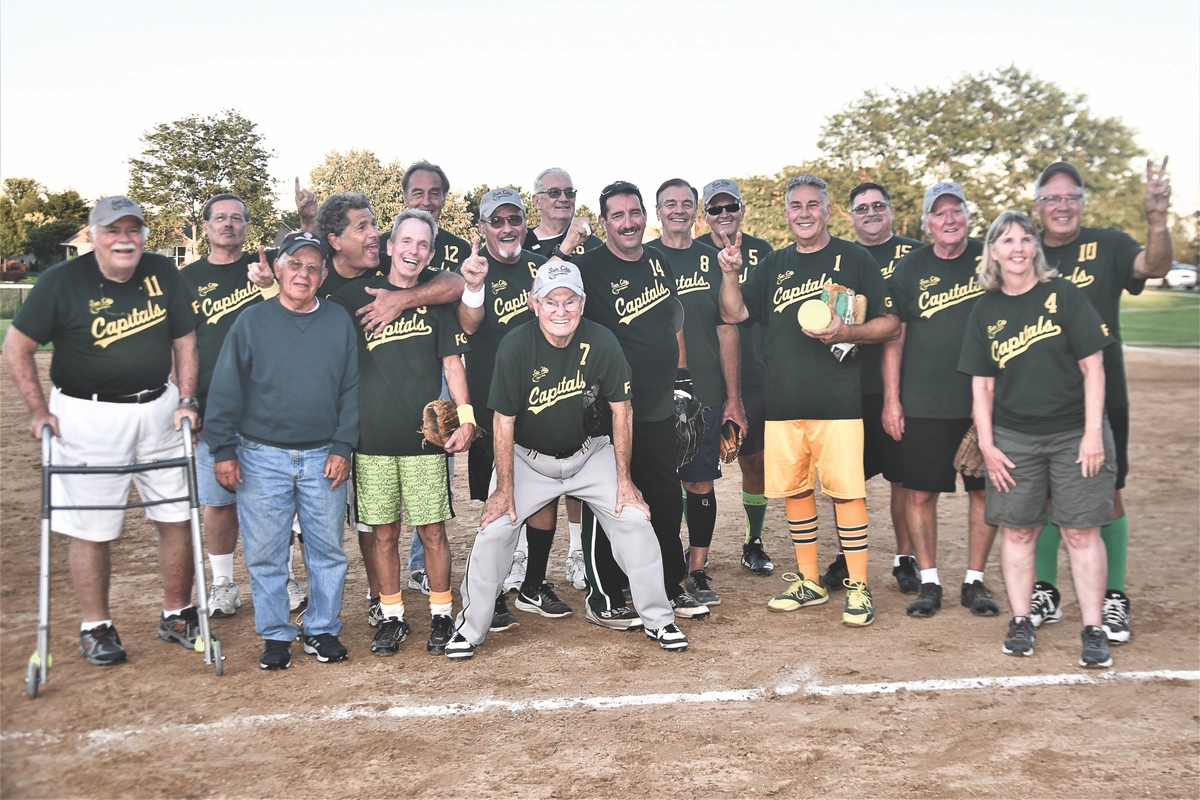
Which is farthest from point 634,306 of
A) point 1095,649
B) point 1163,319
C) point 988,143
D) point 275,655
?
point 988,143

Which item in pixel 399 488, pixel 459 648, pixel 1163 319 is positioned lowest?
pixel 459 648

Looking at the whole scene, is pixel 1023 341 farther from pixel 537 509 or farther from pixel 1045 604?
pixel 537 509

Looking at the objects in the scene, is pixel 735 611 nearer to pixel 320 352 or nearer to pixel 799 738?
pixel 799 738

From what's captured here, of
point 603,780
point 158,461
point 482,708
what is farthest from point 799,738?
point 158,461

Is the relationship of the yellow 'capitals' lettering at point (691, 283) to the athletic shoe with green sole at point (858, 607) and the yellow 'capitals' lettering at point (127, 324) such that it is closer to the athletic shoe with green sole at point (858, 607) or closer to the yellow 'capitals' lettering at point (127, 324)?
the athletic shoe with green sole at point (858, 607)

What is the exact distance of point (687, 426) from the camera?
593 cm

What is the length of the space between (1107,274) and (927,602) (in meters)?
2.14

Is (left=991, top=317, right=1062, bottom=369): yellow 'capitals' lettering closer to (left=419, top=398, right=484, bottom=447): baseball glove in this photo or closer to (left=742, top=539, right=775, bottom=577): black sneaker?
(left=742, top=539, right=775, bottom=577): black sneaker

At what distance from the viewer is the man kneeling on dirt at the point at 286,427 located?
502 centimetres

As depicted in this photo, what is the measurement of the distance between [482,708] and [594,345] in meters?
1.95

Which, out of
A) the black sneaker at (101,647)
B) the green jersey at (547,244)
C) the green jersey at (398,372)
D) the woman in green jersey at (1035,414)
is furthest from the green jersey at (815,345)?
the black sneaker at (101,647)

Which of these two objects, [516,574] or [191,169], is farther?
[191,169]

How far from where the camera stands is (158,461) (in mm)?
5172

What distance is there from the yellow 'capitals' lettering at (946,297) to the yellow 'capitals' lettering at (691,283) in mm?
1350
